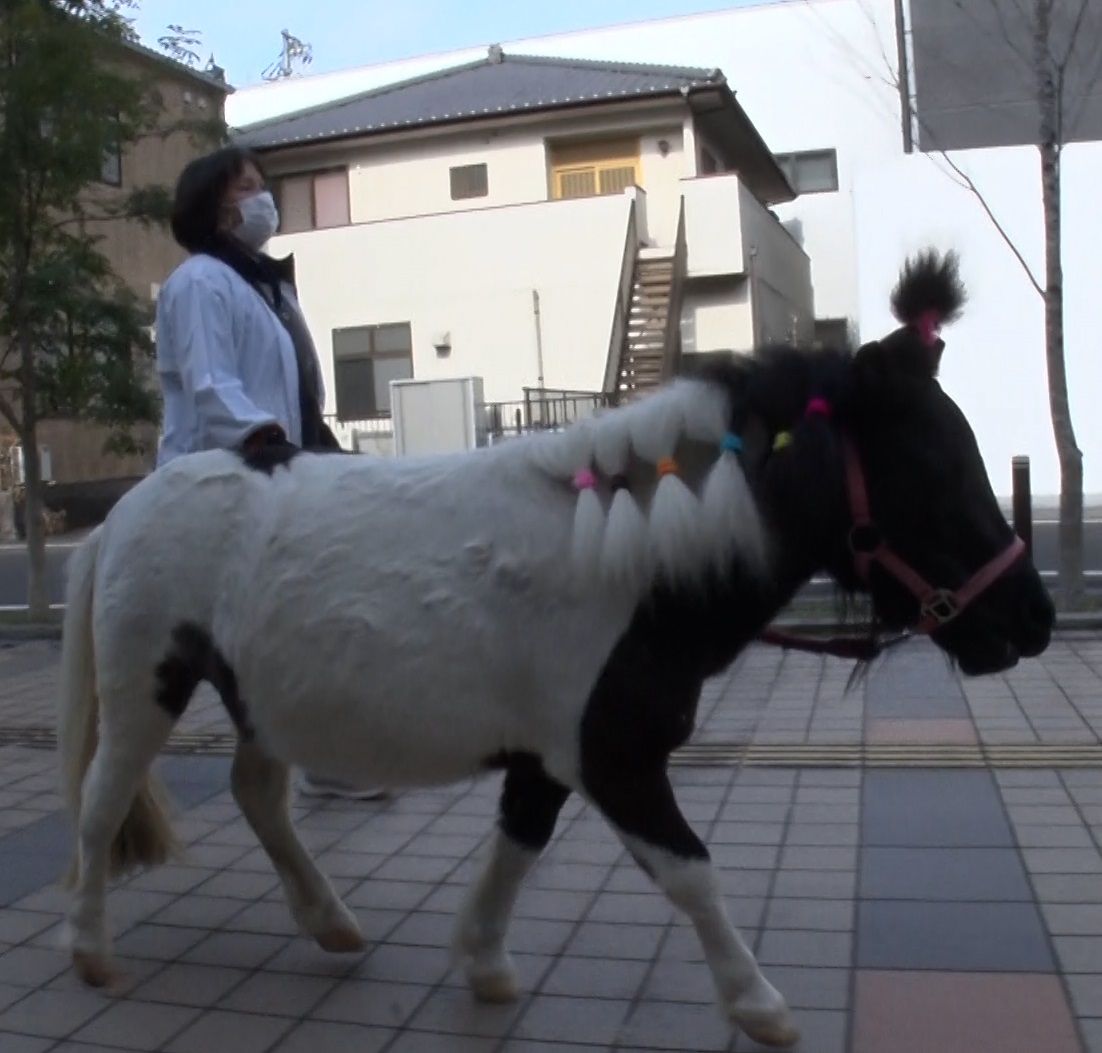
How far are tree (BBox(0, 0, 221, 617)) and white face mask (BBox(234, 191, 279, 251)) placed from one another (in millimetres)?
7299

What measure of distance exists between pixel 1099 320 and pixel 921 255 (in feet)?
56.1

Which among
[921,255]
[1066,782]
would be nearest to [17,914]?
[921,255]

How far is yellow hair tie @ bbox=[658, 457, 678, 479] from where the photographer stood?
2885mm

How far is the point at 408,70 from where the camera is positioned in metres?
37.3

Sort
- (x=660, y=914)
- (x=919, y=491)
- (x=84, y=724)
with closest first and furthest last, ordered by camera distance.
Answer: (x=919, y=491) → (x=84, y=724) → (x=660, y=914)

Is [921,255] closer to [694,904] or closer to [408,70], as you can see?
[694,904]

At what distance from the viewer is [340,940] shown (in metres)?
3.79

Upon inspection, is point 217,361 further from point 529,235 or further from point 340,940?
point 529,235

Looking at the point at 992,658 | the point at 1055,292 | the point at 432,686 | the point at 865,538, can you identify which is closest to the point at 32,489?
the point at 1055,292

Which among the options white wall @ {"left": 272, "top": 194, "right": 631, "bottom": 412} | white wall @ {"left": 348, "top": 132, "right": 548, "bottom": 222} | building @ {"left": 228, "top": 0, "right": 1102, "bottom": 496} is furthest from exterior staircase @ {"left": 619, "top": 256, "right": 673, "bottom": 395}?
white wall @ {"left": 348, "top": 132, "right": 548, "bottom": 222}

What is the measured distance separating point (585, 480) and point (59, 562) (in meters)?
15.9

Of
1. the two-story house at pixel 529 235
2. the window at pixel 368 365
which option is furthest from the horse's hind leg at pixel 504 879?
the window at pixel 368 365

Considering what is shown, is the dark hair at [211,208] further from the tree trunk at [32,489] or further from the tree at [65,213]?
the tree trunk at [32,489]

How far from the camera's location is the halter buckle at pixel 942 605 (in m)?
2.82
